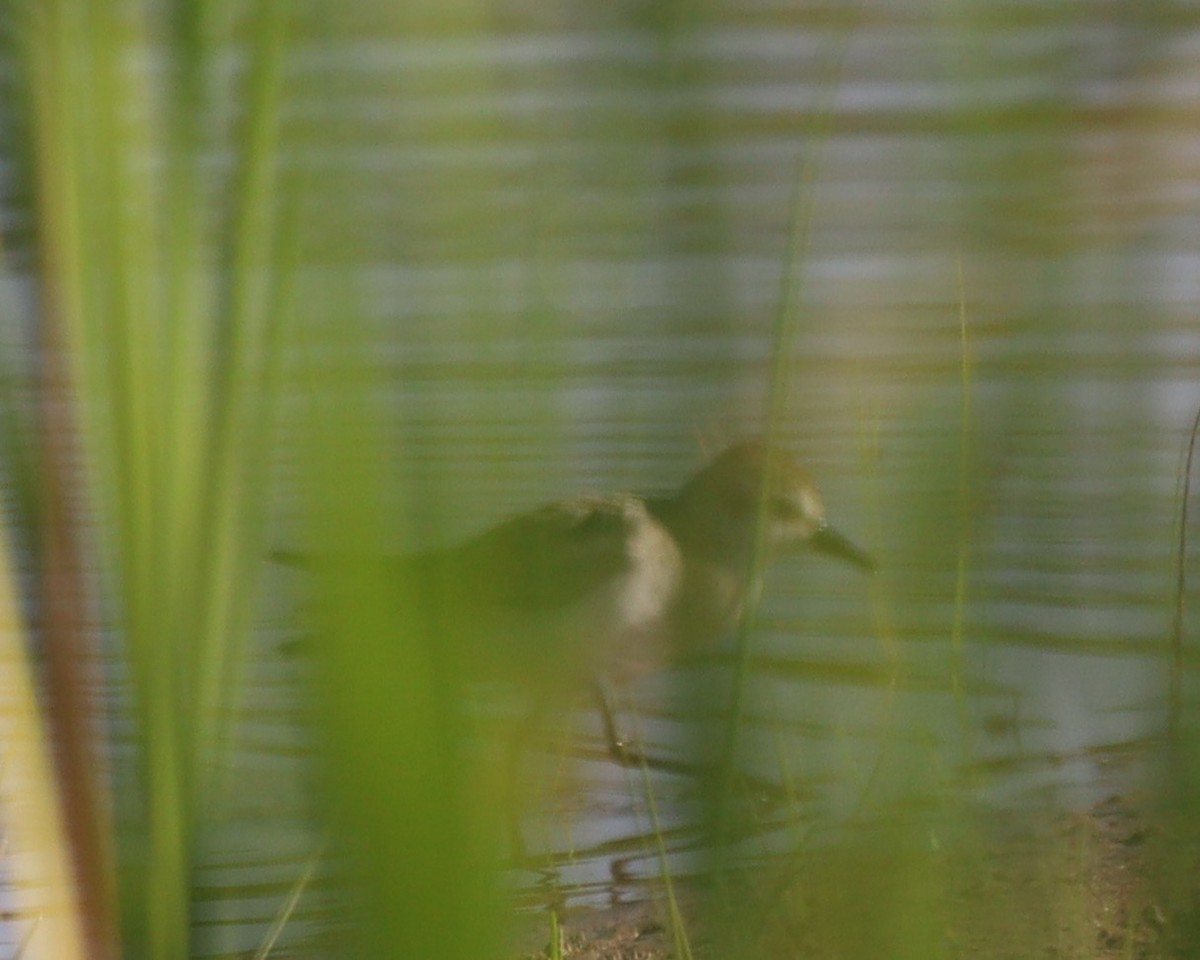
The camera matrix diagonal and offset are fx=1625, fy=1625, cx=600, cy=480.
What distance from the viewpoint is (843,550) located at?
258 mm

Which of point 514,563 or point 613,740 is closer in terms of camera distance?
point 514,563

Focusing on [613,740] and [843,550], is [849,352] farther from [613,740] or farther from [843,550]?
[613,740]

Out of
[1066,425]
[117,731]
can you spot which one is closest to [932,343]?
[1066,425]

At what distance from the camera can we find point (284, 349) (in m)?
0.23

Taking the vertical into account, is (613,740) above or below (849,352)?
below

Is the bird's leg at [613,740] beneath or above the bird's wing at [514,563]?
beneath

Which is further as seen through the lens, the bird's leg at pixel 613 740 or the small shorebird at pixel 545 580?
the bird's leg at pixel 613 740

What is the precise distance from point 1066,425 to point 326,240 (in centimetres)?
13

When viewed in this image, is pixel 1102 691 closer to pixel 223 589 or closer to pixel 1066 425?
pixel 1066 425

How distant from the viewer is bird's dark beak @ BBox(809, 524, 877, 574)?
0.25 m

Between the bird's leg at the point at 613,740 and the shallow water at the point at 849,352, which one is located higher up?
the shallow water at the point at 849,352

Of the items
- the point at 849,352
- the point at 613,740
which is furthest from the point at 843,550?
the point at 613,740

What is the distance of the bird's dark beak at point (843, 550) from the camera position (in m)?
0.25

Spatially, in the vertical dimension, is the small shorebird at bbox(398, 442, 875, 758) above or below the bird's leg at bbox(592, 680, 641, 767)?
above
